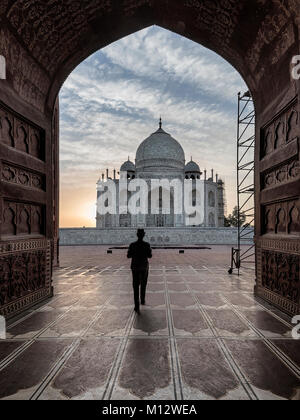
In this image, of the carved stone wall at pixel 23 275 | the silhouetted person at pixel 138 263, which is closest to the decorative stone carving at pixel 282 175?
the silhouetted person at pixel 138 263

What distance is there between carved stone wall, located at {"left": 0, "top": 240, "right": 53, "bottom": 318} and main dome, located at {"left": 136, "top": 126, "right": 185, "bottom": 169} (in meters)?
32.0

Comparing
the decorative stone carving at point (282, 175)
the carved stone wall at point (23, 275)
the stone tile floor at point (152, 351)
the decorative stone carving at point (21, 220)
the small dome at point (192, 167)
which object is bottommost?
the stone tile floor at point (152, 351)

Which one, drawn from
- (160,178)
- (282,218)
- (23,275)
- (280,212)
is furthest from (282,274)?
(160,178)

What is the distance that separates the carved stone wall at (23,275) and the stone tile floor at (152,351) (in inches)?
10.5

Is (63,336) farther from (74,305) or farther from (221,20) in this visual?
(221,20)

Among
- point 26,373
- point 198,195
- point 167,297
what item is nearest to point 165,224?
point 198,195

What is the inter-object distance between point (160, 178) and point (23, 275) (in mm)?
31419

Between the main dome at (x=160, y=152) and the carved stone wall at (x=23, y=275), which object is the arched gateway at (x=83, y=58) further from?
the main dome at (x=160, y=152)

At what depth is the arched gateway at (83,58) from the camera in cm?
413

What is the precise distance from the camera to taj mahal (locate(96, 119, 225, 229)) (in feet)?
117

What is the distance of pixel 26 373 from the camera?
2.51 metres

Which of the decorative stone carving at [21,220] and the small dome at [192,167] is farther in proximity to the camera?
the small dome at [192,167]

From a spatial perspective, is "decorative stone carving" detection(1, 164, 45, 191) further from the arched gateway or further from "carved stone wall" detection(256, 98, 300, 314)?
"carved stone wall" detection(256, 98, 300, 314)

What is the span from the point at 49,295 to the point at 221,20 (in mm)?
6642
